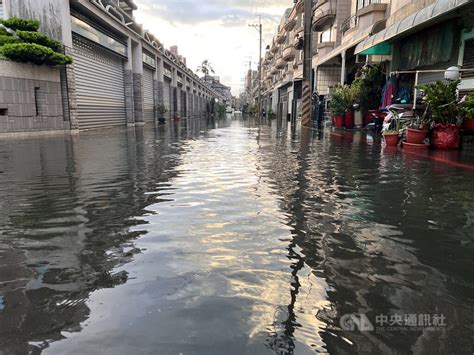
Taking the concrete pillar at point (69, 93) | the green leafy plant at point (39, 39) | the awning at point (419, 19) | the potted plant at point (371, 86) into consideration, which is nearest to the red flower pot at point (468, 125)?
the awning at point (419, 19)

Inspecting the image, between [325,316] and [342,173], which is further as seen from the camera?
[342,173]

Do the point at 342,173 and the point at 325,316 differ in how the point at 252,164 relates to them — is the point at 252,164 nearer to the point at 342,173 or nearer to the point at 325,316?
the point at 342,173

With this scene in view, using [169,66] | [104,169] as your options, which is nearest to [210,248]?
[104,169]

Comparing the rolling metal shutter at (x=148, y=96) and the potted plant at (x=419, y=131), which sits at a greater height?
the rolling metal shutter at (x=148, y=96)

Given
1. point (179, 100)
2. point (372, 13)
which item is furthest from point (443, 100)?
point (179, 100)

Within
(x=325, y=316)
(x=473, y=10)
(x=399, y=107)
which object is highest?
(x=473, y=10)

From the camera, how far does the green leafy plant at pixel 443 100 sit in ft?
35.0

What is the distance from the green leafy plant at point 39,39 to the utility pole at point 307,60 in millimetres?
13372

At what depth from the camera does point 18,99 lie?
18.4 meters

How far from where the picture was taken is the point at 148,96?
39.8m

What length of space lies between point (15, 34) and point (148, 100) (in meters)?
21.7

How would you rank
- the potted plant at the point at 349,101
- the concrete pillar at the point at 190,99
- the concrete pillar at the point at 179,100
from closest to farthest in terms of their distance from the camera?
the potted plant at the point at 349,101 < the concrete pillar at the point at 179,100 < the concrete pillar at the point at 190,99

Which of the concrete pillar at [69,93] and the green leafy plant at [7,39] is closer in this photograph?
the green leafy plant at [7,39]

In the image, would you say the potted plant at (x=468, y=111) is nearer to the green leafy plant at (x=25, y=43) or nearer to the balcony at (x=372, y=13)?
the balcony at (x=372, y=13)
